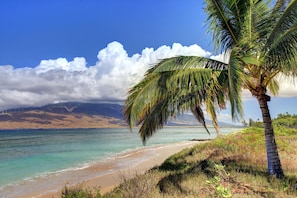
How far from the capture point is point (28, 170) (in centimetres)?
2034

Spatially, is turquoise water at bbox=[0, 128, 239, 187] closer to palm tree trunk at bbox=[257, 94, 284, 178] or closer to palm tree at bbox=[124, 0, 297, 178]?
palm tree at bbox=[124, 0, 297, 178]

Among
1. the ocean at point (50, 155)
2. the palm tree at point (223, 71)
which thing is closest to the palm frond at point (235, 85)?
the palm tree at point (223, 71)

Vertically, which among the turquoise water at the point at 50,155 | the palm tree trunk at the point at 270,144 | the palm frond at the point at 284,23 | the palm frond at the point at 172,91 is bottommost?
the turquoise water at the point at 50,155

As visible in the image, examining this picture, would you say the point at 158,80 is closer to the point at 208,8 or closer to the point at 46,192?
the point at 208,8

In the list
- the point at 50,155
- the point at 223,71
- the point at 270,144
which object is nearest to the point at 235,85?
the point at 223,71

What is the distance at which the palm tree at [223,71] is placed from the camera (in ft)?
22.9

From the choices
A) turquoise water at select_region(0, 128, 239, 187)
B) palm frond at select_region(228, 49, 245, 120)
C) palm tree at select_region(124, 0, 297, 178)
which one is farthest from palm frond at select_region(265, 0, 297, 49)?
turquoise water at select_region(0, 128, 239, 187)

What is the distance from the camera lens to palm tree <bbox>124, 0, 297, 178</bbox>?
698 centimetres

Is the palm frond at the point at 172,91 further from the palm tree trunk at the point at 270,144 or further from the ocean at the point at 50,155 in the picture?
the ocean at the point at 50,155

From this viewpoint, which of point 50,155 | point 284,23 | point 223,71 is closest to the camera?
point 284,23

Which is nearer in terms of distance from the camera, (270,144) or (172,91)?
(172,91)

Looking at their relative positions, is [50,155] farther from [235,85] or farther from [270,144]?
[235,85]

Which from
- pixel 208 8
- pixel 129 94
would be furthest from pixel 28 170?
pixel 208 8

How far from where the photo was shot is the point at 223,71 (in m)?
7.77
